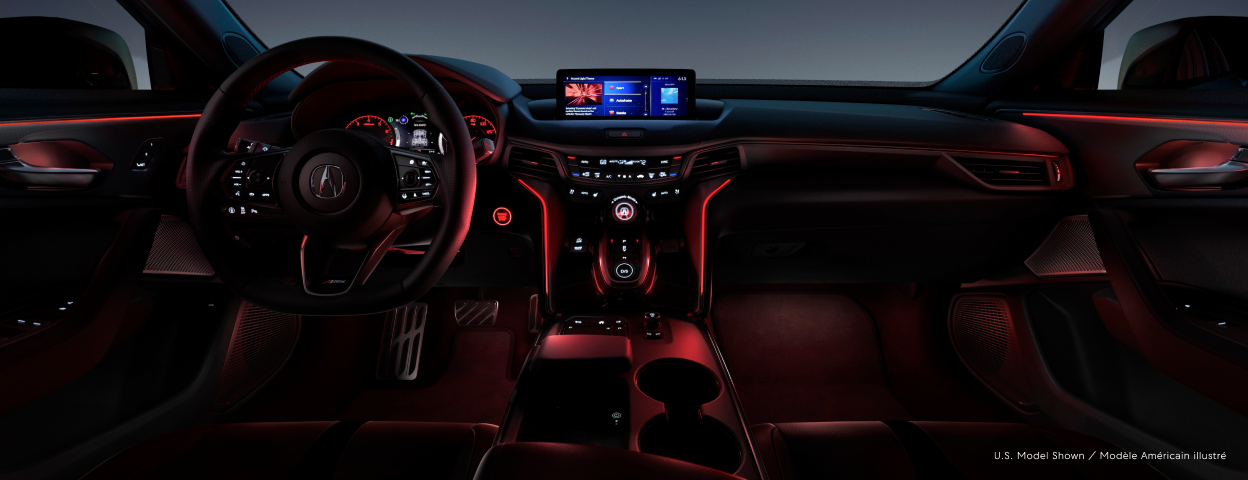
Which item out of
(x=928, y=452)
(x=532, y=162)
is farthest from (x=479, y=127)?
(x=928, y=452)

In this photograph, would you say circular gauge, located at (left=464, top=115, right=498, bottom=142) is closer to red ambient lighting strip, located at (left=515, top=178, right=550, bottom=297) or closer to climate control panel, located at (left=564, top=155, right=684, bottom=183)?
red ambient lighting strip, located at (left=515, top=178, right=550, bottom=297)

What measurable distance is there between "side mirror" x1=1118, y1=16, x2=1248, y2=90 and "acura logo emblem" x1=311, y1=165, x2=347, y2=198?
264 centimetres

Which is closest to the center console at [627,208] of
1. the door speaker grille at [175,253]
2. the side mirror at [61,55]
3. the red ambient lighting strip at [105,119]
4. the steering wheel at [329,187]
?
the steering wheel at [329,187]

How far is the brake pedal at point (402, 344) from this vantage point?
98.7 inches

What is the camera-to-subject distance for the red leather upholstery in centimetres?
70

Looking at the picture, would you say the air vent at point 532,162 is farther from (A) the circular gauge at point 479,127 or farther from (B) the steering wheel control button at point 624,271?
(B) the steering wheel control button at point 624,271

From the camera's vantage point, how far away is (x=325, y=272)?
1.26 metres

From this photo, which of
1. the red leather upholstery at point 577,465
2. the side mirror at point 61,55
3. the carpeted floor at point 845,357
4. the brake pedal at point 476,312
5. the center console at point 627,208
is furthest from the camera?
the brake pedal at point 476,312

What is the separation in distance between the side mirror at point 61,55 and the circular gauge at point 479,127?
3.96 feet

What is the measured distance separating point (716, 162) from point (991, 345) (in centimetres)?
162

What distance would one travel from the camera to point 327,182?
1150 millimetres

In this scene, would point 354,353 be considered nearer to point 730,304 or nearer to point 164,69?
point 164,69

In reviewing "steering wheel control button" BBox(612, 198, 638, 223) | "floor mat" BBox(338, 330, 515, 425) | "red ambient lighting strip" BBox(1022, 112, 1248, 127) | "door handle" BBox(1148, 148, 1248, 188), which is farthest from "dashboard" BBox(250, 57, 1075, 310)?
"floor mat" BBox(338, 330, 515, 425)

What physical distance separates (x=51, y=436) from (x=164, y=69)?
1329 mm
